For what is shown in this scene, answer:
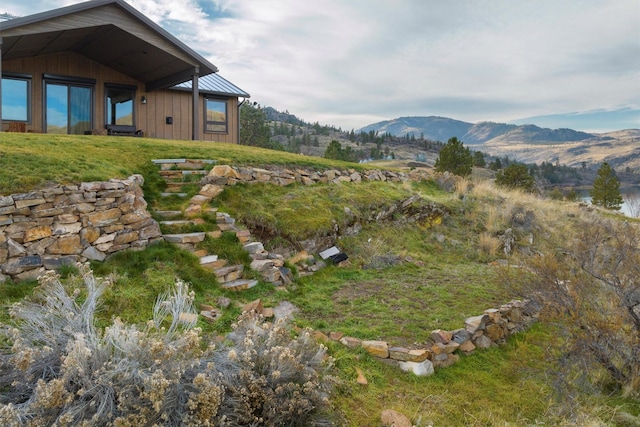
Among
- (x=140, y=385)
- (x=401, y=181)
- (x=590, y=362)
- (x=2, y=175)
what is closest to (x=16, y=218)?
(x=2, y=175)

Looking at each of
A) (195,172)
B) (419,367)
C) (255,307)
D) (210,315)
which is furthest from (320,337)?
(195,172)

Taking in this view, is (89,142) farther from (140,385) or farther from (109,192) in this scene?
(140,385)

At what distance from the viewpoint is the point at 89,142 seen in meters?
8.66

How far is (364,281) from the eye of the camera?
6469 millimetres

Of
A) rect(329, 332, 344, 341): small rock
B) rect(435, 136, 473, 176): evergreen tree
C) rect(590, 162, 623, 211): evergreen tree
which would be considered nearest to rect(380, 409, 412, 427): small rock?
rect(329, 332, 344, 341): small rock

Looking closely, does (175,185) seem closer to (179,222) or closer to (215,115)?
(179,222)

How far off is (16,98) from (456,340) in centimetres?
1403

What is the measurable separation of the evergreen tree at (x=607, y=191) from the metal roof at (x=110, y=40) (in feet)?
82.6

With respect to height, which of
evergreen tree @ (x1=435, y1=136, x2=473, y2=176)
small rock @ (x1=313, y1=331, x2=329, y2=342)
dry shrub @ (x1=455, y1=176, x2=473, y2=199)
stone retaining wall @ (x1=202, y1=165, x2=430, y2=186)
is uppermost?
evergreen tree @ (x1=435, y1=136, x2=473, y2=176)

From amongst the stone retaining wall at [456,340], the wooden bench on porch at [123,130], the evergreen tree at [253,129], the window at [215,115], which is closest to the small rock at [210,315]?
the stone retaining wall at [456,340]

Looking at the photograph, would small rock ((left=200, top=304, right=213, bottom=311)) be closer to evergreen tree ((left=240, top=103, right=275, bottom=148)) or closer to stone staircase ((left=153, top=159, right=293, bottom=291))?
stone staircase ((left=153, top=159, right=293, bottom=291))

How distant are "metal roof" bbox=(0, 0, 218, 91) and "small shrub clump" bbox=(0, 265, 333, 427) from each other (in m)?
9.44

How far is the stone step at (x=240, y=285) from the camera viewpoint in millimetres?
5441

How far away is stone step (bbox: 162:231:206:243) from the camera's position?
589cm
